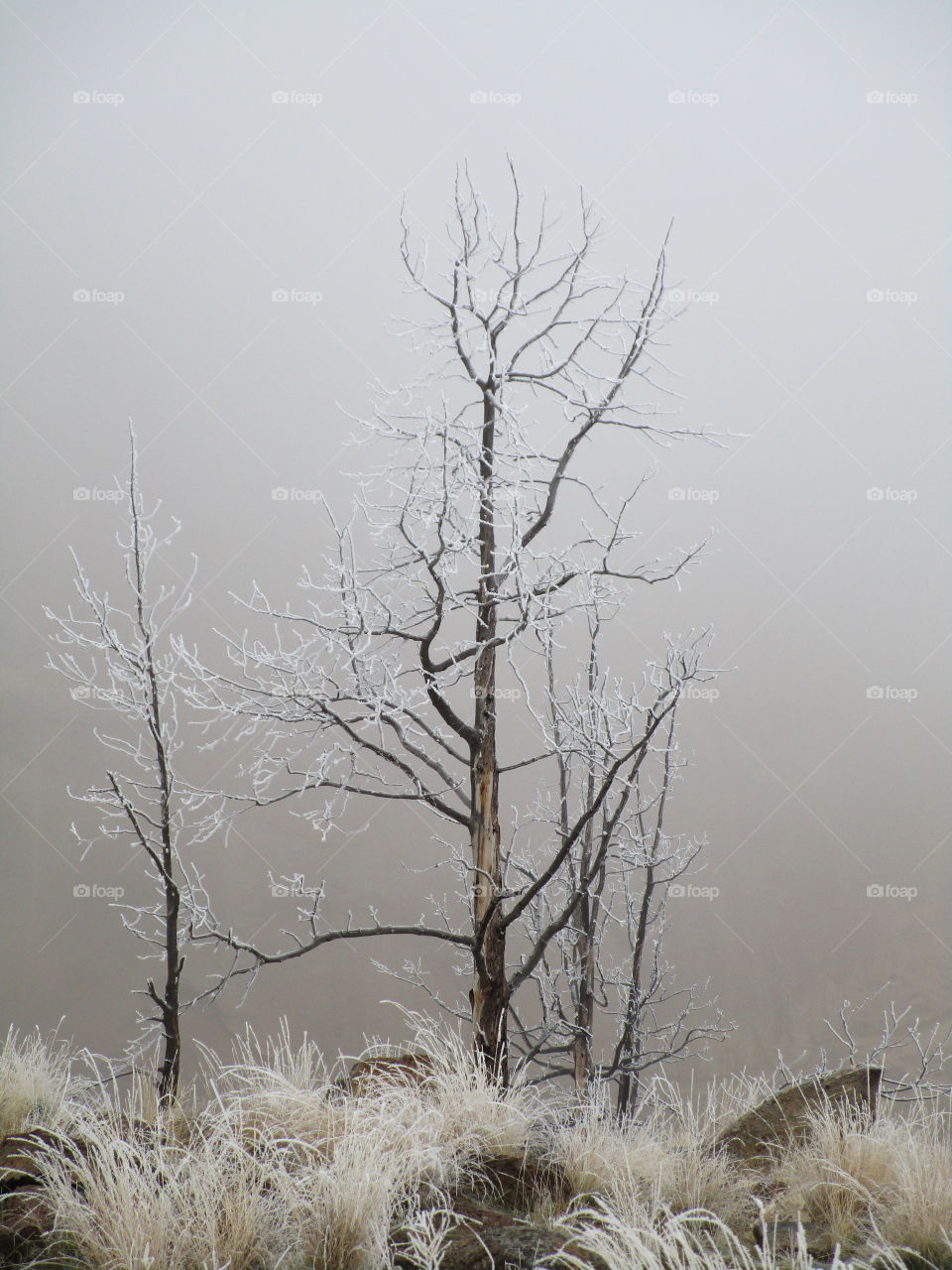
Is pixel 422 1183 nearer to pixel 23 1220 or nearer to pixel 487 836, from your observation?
pixel 23 1220

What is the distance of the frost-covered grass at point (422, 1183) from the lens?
2725mm

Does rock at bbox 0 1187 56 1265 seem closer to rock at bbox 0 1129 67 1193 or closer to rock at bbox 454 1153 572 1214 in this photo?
rock at bbox 0 1129 67 1193

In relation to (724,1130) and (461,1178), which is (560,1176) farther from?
(724,1130)

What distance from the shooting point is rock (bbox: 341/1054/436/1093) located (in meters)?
4.22

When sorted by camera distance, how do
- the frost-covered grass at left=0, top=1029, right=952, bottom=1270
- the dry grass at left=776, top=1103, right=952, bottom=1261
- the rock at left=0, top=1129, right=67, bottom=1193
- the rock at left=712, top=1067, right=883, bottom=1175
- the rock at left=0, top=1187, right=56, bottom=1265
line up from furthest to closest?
the rock at left=712, top=1067, right=883, bottom=1175 → the rock at left=0, top=1129, right=67, bottom=1193 → the dry grass at left=776, top=1103, right=952, bottom=1261 → the rock at left=0, top=1187, right=56, bottom=1265 → the frost-covered grass at left=0, top=1029, right=952, bottom=1270

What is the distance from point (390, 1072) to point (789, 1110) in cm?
171

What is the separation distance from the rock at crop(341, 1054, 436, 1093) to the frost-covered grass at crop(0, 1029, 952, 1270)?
0.03 metres

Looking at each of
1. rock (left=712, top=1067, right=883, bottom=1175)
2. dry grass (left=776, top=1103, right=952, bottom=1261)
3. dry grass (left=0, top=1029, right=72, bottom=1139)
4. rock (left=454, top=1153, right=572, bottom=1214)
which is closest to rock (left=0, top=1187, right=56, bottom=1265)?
dry grass (left=0, top=1029, right=72, bottom=1139)

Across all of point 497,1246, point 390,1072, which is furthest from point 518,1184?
point 390,1072

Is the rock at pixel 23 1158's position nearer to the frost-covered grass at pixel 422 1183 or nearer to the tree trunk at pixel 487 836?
the frost-covered grass at pixel 422 1183

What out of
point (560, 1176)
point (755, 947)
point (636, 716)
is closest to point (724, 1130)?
point (560, 1176)

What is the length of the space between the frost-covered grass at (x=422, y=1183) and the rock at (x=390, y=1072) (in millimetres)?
30

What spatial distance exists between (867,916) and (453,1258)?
324 inches

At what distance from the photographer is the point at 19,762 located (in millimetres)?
10016
